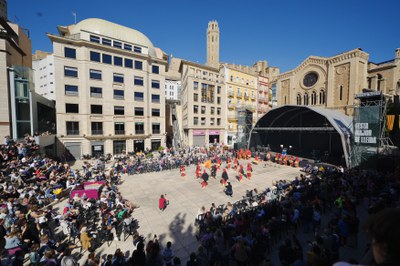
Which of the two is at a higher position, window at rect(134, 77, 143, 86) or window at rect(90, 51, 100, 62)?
window at rect(90, 51, 100, 62)

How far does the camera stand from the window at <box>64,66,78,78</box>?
26389 mm

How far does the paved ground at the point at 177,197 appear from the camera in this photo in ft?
28.8

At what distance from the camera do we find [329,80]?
3716cm

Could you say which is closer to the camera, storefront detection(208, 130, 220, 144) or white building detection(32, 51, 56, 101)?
storefront detection(208, 130, 220, 144)

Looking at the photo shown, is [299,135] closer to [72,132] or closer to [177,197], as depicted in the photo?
[177,197]

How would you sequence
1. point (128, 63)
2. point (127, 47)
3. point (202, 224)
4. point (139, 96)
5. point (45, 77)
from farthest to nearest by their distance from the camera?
point (45, 77), point (139, 96), point (127, 47), point (128, 63), point (202, 224)

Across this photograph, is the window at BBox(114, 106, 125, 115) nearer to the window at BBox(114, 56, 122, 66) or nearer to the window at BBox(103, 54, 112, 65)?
the window at BBox(114, 56, 122, 66)

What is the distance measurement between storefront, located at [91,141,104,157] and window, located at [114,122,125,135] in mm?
2915

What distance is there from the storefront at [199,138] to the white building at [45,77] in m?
33.7

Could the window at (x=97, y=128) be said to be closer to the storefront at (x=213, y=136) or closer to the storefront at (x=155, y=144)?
the storefront at (x=155, y=144)

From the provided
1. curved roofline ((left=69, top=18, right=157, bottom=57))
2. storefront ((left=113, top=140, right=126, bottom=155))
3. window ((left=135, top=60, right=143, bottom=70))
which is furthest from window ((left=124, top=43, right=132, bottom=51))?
storefront ((left=113, top=140, right=126, bottom=155))

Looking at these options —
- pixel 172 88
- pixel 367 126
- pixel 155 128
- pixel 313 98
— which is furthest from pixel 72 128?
pixel 313 98

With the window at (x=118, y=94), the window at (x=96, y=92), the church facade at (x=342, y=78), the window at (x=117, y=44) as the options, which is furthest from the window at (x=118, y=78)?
the church facade at (x=342, y=78)

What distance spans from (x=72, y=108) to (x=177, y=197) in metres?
23.4
